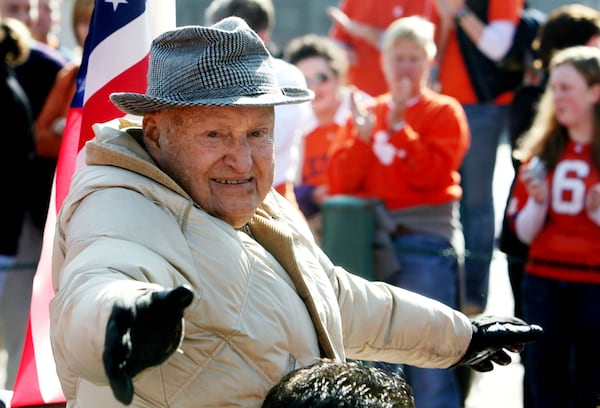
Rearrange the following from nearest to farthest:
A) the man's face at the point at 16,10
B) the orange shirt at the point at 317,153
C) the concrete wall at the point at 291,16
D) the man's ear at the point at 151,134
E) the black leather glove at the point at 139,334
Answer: the black leather glove at the point at 139,334
the man's ear at the point at 151,134
the orange shirt at the point at 317,153
the man's face at the point at 16,10
the concrete wall at the point at 291,16

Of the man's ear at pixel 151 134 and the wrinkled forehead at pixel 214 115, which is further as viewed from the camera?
the man's ear at pixel 151 134

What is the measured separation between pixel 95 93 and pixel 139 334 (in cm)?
167

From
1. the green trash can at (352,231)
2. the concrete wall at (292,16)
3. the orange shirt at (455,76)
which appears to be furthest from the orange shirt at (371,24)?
the concrete wall at (292,16)

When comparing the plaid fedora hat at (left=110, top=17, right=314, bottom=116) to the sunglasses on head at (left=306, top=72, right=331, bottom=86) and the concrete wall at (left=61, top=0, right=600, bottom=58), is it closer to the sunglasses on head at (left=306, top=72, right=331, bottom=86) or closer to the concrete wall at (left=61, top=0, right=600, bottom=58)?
the sunglasses on head at (left=306, top=72, right=331, bottom=86)

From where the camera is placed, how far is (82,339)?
2225 millimetres

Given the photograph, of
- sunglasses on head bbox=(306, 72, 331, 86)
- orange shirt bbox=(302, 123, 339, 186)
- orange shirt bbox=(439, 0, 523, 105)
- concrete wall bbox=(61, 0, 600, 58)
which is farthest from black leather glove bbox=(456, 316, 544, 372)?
concrete wall bbox=(61, 0, 600, 58)

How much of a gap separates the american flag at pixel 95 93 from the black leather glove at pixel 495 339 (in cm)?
123

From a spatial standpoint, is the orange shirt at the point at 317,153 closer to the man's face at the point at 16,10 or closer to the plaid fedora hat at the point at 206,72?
the man's face at the point at 16,10

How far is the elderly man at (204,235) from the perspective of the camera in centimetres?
257

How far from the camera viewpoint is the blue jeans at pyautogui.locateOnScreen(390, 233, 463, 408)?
5.73 m

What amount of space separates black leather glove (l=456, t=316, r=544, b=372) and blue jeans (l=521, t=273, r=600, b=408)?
6.43ft

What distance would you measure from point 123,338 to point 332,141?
4.81 meters

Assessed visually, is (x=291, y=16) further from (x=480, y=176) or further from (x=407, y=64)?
(x=407, y=64)

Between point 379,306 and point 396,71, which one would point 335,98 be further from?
point 379,306
